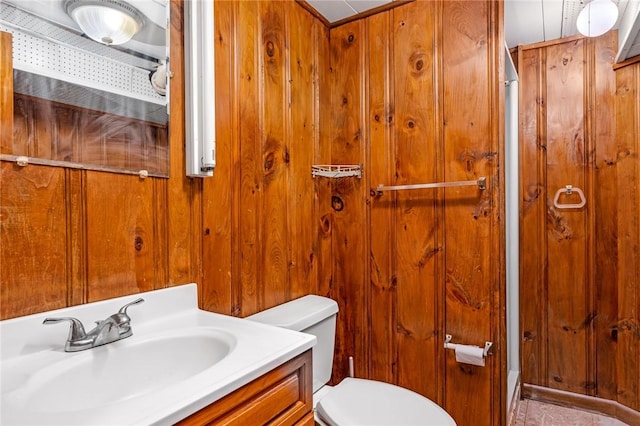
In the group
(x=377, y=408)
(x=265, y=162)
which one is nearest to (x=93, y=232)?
(x=265, y=162)

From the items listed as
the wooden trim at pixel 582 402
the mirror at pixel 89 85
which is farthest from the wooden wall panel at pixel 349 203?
the wooden trim at pixel 582 402

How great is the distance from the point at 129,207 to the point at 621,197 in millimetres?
2461

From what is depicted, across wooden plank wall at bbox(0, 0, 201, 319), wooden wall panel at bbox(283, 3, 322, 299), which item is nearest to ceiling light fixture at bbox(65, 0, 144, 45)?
wooden plank wall at bbox(0, 0, 201, 319)

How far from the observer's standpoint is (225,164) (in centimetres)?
138

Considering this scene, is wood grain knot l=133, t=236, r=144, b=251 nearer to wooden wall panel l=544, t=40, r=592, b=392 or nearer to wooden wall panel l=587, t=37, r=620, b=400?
wooden wall panel l=544, t=40, r=592, b=392

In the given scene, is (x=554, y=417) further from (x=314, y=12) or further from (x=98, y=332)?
(x=314, y=12)

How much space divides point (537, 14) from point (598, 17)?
1.21 ft

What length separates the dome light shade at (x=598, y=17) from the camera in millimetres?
1640

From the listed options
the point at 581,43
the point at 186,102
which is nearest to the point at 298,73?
the point at 186,102

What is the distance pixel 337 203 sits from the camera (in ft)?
6.48

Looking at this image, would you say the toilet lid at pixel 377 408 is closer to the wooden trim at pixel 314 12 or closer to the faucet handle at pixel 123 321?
the faucet handle at pixel 123 321

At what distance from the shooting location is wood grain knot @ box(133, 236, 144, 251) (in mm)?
1118

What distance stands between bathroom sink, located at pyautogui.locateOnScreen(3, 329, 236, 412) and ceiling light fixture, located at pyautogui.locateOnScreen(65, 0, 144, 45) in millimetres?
853

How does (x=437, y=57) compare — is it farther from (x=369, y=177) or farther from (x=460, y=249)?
(x=460, y=249)
